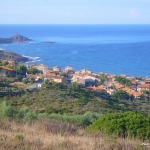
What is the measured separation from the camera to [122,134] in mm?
7246

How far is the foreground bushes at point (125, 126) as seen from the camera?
7242 mm

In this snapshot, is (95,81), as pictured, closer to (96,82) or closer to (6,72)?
(96,82)

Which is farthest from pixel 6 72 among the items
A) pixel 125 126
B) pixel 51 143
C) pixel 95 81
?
pixel 51 143

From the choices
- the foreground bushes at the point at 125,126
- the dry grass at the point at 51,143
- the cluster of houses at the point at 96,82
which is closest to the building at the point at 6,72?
the cluster of houses at the point at 96,82

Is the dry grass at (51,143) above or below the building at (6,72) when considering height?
below

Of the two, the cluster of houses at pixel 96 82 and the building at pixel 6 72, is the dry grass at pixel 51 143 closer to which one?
the cluster of houses at pixel 96 82

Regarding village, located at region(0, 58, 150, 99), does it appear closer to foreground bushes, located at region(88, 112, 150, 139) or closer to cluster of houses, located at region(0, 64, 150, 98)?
cluster of houses, located at region(0, 64, 150, 98)

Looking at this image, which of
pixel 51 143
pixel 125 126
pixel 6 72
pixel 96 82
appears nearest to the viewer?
pixel 51 143

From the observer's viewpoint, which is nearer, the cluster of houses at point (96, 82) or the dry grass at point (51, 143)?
the dry grass at point (51, 143)

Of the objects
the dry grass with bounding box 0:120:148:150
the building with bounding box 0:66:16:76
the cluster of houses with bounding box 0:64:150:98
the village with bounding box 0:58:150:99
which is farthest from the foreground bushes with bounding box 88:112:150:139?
the building with bounding box 0:66:16:76

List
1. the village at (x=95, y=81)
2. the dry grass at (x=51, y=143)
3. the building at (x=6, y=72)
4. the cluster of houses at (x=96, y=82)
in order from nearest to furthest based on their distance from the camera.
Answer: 1. the dry grass at (x=51, y=143)
2. the cluster of houses at (x=96, y=82)
3. the village at (x=95, y=81)
4. the building at (x=6, y=72)

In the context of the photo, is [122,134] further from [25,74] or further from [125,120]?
[25,74]

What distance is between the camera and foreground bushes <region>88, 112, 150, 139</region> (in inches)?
285

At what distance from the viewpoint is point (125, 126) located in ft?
24.8
